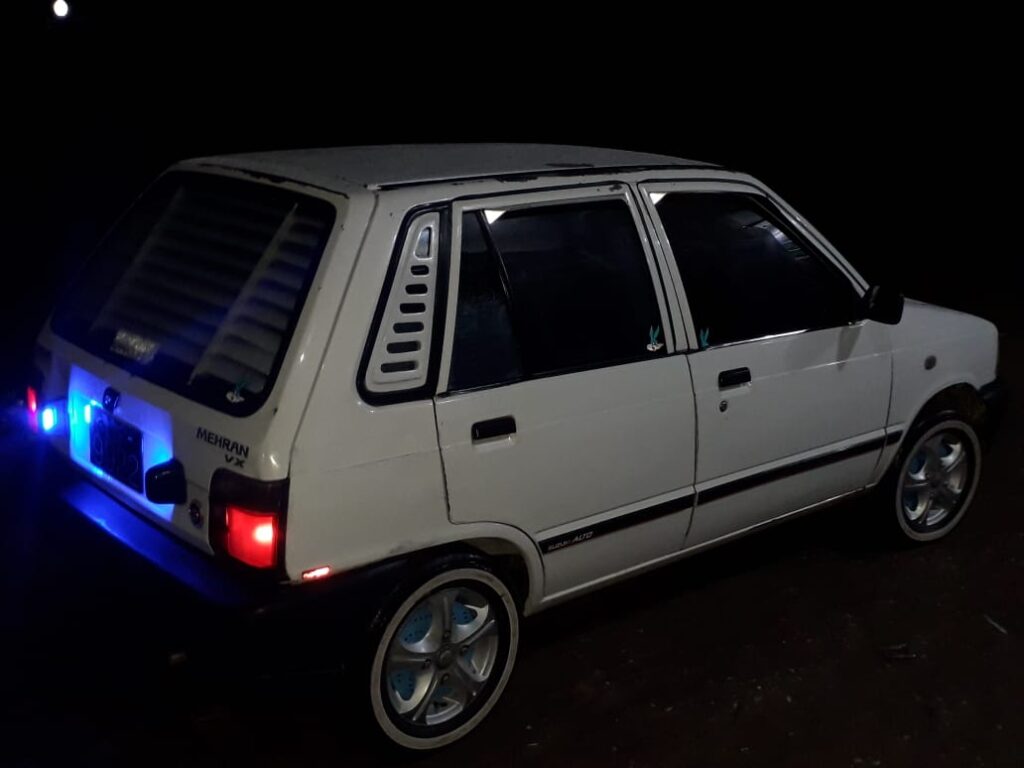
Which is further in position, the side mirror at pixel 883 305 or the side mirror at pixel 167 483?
the side mirror at pixel 883 305

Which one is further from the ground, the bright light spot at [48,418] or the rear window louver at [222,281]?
the rear window louver at [222,281]

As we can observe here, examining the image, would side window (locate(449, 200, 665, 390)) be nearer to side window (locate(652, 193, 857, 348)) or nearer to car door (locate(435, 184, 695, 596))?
car door (locate(435, 184, 695, 596))

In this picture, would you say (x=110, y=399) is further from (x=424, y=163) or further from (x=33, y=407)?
(x=424, y=163)

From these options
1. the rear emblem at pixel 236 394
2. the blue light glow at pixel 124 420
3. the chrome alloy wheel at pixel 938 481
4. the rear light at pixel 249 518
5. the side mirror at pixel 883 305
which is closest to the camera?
the rear light at pixel 249 518

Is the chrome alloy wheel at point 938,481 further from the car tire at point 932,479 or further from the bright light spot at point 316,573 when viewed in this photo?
the bright light spot at point 316,573

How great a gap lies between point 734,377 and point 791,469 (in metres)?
0.54

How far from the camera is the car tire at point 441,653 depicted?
3117mm

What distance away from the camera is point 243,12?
616 inches

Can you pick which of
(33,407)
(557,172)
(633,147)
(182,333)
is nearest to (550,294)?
(557,172)

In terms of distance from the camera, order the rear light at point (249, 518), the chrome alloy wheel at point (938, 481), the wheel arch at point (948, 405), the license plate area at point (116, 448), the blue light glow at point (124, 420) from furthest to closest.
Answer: the chrome alloy wheel at point (938, 481) < the wheel arch at point (948, 405) < the license plate area at point (116, 448) < the blue light glow at point (124, 420) < the rear light at point (249, 518)

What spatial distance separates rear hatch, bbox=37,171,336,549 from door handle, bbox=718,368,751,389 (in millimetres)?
1472

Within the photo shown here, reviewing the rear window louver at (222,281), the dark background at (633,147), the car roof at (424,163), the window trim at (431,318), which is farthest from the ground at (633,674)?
the car roof at (424,163)

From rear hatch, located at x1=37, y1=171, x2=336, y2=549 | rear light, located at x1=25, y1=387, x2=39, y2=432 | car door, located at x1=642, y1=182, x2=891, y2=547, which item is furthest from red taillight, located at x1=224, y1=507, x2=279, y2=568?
car door, located at x1=642, y1=182, x2=891, y2=547

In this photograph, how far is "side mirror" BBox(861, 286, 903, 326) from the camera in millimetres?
4035
